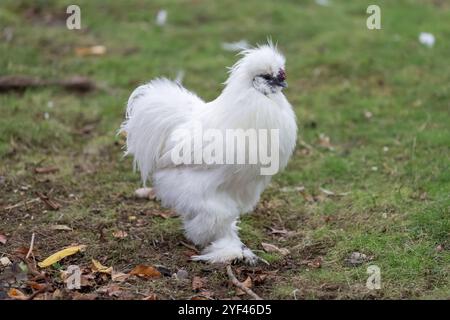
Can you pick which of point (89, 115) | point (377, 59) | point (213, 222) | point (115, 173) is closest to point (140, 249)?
A: point (213, 222)

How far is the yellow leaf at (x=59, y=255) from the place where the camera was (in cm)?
501

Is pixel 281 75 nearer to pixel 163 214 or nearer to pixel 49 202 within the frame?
pixel 163 214

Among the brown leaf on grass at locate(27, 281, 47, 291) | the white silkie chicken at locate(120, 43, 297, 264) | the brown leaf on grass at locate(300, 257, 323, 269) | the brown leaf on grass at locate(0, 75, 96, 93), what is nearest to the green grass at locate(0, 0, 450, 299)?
the brown leaf on grass at locate(300, 257, 323, 269)

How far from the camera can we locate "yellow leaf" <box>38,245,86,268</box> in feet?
16.4

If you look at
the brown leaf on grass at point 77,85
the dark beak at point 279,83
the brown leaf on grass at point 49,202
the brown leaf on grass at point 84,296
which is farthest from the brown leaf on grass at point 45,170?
the dark beak at point 279,83

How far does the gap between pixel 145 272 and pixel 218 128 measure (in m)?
1.21

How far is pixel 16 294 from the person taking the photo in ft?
14.7

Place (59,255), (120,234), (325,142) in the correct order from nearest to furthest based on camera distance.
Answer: (59,255)
(120,234)
(325,142)

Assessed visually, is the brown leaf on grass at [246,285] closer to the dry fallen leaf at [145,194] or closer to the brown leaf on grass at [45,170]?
the dry fallen leaf at [145,194]

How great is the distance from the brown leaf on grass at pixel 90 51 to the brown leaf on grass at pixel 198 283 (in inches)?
237

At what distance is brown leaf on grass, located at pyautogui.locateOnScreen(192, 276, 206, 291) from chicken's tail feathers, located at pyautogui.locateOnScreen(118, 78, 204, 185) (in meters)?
1.11

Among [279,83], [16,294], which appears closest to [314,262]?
[279,83]

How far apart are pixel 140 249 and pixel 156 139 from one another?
91cm
